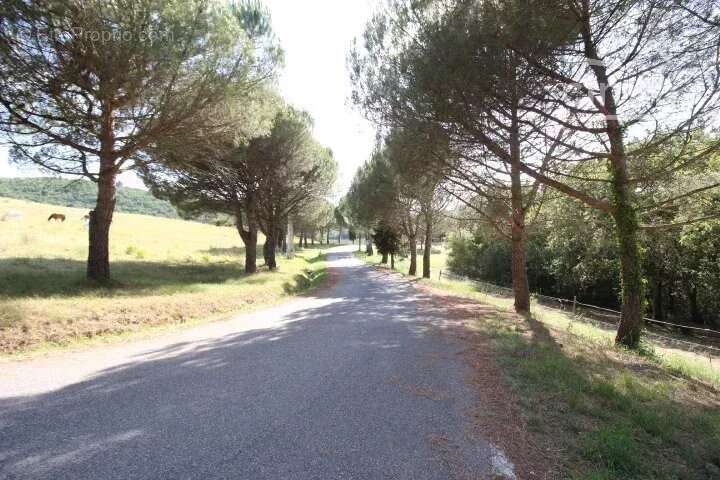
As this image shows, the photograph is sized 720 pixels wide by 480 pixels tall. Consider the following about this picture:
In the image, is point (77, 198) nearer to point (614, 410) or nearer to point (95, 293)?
point (95, 293)

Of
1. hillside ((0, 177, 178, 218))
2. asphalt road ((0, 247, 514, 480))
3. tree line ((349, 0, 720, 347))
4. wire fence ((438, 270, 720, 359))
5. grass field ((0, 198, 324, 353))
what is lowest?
wire fence ((438, 270, 720, 359))

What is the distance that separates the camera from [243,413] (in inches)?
160

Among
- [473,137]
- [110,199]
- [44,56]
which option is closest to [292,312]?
[110,199]

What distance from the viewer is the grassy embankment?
3.45 metres

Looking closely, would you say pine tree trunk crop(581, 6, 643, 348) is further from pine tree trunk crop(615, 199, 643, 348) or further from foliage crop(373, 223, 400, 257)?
foliage crop(373, 223, 400, 257)

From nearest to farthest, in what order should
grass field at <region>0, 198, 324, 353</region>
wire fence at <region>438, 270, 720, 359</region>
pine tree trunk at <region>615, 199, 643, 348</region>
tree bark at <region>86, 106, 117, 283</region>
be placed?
grass field at <region>0, 198, 324, 353</region>
pine tree trunk at <region>615, 199, 643, 348</region>
tree bark at <region>86, 106, 117, 283</region>
wire fence at <region>438, 270, 720, 359</region>

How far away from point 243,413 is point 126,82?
884 centimetres

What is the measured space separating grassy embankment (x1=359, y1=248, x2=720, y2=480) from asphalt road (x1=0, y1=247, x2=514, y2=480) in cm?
78

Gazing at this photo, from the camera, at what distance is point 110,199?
11055 mm

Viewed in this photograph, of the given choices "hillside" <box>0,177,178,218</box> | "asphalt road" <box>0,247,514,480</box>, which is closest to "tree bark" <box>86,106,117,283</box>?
"asphalt road" <box>0,247,514,480</box>

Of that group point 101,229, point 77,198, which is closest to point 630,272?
point 101,229

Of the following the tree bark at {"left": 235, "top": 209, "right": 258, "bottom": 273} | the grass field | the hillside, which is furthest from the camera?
the hillside

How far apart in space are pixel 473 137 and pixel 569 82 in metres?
2.30

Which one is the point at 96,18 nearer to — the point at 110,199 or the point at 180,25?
the point at 180,25
